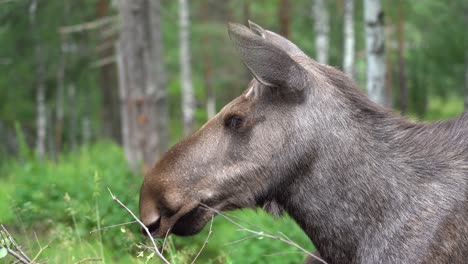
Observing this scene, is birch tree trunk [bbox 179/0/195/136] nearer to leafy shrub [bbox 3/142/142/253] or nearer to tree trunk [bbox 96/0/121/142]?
tree trunk [bbox 96/0/121/142]

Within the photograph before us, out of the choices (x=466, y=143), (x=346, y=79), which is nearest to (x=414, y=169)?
(x=466, y=143)

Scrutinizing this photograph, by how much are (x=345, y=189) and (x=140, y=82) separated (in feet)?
27.9

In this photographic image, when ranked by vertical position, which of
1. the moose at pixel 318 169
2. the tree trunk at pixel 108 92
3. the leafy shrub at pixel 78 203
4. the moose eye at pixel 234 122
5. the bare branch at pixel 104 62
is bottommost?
the tree trunk at pixel 108 92

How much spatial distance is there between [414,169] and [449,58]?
2380cm

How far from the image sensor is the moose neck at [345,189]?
4.66 metres

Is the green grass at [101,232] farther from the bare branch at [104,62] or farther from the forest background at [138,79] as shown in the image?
the bare branch at [104,62]

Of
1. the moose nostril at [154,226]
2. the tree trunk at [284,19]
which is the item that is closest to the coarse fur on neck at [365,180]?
the moose nostril at [154,226]

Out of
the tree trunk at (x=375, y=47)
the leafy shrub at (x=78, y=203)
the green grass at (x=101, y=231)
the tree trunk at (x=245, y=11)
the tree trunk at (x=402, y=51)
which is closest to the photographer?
the green grass at (x=101, y=231)

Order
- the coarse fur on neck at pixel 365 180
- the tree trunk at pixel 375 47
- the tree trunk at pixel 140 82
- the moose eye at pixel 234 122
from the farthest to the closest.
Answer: the tree trunk at pixel 140 82 → the tree trunk at pixel 375 47 → the moose eye at pixel 234 122 → the coarse fur on neck at pixel 365 180

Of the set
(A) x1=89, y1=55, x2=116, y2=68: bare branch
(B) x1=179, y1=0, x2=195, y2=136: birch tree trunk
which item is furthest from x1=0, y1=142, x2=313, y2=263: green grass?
(B) x1=179, y1=0, x2=195, y2=136: birch tree trunk

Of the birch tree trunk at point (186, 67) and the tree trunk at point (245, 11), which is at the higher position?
the tree trunk at point (245, 11)

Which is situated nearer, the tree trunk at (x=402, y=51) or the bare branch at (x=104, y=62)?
the bare branch at (x=104, y=62)

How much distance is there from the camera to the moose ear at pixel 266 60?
4430 millimetres

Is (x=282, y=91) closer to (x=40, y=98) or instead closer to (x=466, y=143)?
(x=466, y=143)
